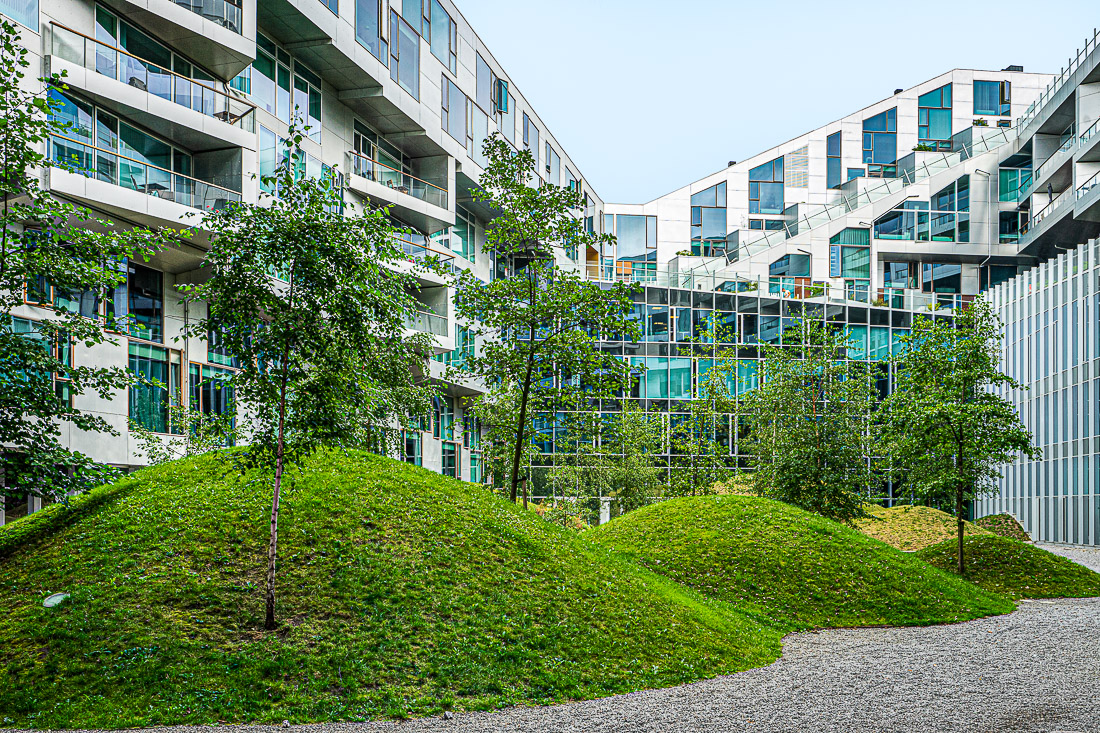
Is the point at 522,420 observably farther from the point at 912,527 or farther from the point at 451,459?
the point at 451,459

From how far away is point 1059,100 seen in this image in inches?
2122

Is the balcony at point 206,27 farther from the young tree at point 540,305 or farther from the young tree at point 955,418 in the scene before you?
the young tree at point 955,418

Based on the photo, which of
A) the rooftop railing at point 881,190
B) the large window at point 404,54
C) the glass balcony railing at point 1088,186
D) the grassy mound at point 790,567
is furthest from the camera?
the rooftop railing at point 881,190

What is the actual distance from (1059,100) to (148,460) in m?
53.2

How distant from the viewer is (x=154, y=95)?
87.1 ft

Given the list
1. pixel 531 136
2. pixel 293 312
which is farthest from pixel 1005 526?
pixel 293 312

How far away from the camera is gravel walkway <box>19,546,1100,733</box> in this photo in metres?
10.6

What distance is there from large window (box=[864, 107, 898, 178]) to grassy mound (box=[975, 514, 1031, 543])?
33.2m

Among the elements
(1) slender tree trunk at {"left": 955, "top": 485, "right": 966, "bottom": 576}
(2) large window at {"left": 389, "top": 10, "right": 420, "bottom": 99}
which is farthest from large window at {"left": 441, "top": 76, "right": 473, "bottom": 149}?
(1) slender tree trunk at {"left": 955, "top": 485, "right": 966, "bottom": 576}

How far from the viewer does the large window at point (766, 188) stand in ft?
241

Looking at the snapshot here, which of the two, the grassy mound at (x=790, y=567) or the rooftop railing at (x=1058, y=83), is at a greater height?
the rooftop railing at (x=1058, y=83)

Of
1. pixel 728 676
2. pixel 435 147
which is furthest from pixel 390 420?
pixel 435 147

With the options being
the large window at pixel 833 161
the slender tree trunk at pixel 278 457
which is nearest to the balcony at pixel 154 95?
the slender tree trunk at pixel 278 457

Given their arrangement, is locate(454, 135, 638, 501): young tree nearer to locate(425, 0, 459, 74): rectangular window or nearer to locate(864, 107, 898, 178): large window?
locate(425, 0, 459, 74): rectangular window
